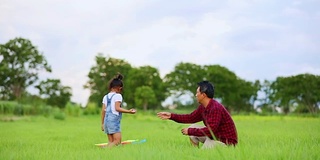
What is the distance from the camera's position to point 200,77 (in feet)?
182

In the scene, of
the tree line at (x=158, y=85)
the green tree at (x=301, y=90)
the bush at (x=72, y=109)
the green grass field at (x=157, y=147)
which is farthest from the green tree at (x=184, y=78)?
the green grass field at (x=157, y=147)

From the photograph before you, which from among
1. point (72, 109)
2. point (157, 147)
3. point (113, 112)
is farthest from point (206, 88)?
point (72, 109)

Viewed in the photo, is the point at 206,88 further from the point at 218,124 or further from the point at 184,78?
the point at 184,78

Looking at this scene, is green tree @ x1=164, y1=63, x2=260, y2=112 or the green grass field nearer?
the green grass field

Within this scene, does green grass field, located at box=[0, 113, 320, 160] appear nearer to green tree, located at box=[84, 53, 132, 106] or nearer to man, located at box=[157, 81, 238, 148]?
man, located at box=[157, 81, 238, 148]

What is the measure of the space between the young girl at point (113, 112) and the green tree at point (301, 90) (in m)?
44.1

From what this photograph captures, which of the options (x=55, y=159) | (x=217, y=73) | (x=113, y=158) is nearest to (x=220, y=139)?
(x=113, y=158)

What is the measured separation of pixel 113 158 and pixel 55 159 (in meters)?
0.81

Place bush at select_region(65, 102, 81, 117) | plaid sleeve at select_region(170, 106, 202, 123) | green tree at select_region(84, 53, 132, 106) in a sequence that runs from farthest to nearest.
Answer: green tree at select_region(84, 53, 132, 106) < bush at select_region(65, 102, 81, 117) < plaid sleeve at select_region(170, 106, 202, 123)

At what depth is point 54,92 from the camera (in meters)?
53.1

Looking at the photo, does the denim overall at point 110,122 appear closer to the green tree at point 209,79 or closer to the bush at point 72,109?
the bush at point 72,109

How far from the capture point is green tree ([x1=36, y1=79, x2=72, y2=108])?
51.1 meters

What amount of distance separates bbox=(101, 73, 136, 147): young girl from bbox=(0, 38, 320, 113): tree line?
3451cm

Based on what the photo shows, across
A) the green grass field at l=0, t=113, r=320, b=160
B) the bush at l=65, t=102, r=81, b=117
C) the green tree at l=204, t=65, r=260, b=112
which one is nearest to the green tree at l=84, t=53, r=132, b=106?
the green tree at l=204, t=65, r=260, b=112
